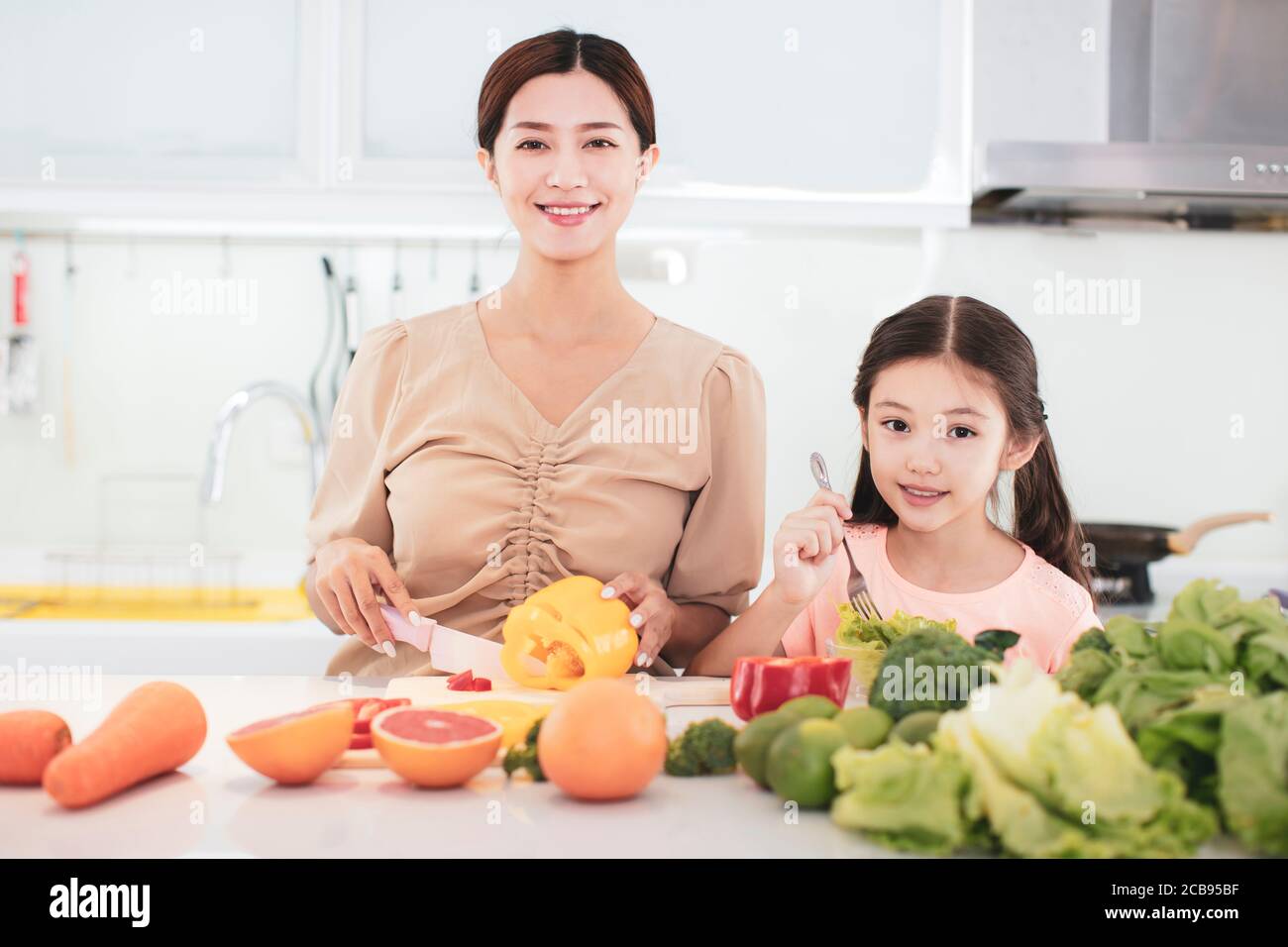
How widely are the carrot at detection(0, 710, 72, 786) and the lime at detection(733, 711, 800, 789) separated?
47cm

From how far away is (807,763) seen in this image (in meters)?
0.71

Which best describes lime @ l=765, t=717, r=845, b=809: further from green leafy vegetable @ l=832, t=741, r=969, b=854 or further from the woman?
the woman

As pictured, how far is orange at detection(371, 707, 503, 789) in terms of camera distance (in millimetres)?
759

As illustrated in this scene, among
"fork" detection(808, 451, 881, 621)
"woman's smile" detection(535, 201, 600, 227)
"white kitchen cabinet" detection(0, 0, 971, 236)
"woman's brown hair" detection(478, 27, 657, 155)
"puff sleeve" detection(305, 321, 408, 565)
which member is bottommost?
"fork" detection(808, 451, 881, 621)

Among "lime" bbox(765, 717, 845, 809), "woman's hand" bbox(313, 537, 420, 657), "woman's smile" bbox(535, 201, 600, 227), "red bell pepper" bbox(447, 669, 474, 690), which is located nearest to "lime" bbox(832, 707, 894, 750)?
"lime" bbox(765, 717, 845, 809)

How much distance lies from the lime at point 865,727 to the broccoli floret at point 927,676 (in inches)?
1.3

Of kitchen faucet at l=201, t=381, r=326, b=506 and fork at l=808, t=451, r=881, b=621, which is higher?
kitchen faucet at l=201, t=381, r=326, b=506

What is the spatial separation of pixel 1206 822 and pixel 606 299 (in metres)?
1.11

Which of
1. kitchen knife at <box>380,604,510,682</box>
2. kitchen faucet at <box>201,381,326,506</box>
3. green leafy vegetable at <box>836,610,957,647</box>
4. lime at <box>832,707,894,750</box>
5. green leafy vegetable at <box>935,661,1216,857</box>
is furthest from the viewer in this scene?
kitchen faucet at <box>201,381,326,506</box>

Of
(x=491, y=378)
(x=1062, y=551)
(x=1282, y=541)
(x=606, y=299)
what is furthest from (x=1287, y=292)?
(x=491, y=378)

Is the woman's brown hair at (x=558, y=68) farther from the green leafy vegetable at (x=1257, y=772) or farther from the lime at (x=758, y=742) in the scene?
the green leafy vegetable at (x=1257, y=772)

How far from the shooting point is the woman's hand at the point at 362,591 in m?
1.29

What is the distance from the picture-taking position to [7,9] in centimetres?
224

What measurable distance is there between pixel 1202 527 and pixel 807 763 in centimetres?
214
